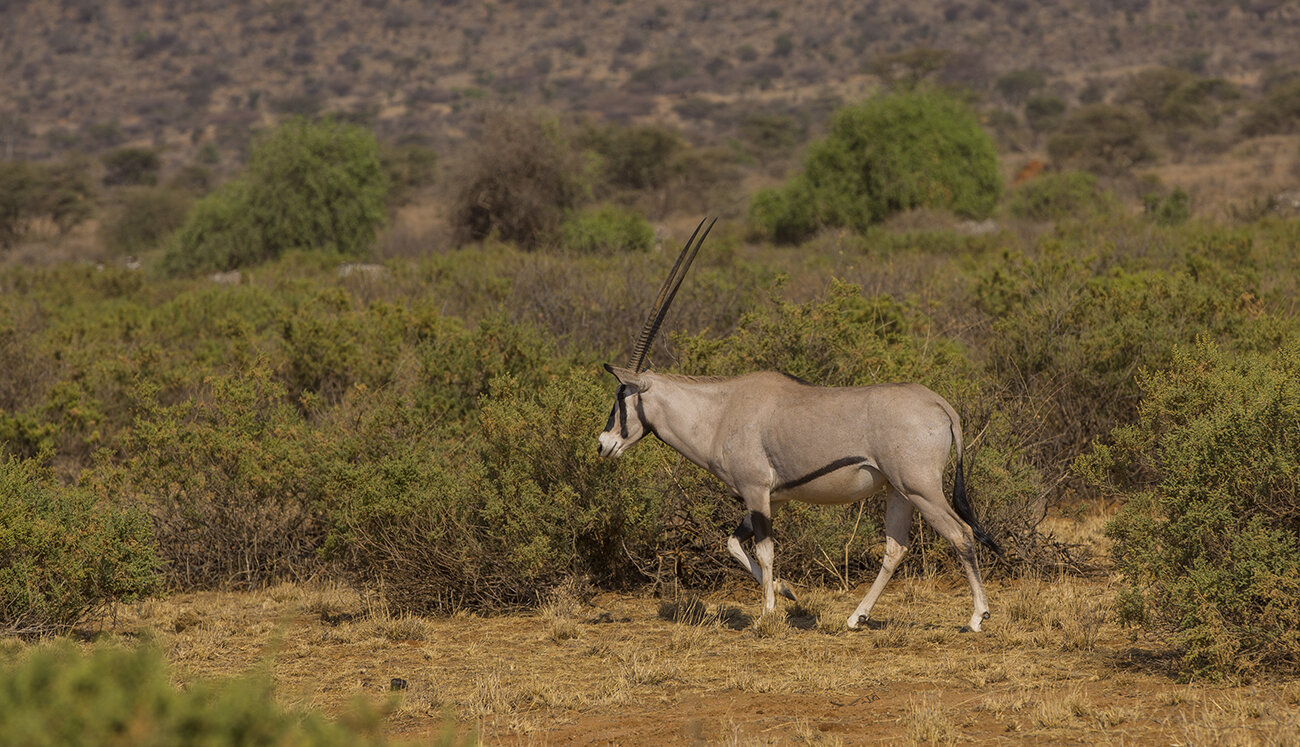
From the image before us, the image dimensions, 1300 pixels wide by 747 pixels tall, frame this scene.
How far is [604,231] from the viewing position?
95.2ft

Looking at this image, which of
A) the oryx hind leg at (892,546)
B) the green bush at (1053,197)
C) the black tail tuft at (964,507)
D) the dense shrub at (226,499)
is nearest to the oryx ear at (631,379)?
the oryx hind leg at (892,546)

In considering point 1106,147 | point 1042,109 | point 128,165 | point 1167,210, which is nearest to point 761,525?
point 1167,210

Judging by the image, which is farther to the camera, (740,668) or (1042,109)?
(1042,109)

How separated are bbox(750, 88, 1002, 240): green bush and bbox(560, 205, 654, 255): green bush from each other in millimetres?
4978

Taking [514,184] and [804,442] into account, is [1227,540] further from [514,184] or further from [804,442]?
[514,184]

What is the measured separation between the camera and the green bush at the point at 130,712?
3227mm

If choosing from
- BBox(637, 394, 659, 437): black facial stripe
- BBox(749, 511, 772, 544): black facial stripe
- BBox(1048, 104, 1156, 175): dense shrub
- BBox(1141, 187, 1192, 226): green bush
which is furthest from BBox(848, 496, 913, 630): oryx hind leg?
BBox(1048, 104, 1156, 175): dense shrub

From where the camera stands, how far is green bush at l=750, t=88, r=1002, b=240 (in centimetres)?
3139

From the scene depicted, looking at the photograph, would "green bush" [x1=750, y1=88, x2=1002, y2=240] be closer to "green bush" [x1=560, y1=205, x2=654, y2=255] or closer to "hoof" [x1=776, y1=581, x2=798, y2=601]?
"green bush" [x1=560, y1=205, x2=654, y2=255]

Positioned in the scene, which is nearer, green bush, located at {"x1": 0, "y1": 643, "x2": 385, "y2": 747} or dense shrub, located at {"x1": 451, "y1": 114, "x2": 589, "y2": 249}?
green bush, located at {"x1": 0, "y1": 643, "x2": 385, "y2": 747}

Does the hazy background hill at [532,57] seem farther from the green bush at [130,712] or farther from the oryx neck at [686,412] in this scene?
the green bush at [130,712]

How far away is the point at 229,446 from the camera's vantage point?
10086mm

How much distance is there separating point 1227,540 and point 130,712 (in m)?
5.59

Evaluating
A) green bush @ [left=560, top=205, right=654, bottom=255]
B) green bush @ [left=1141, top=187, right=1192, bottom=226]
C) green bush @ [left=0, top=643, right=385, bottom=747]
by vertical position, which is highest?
green bush @ [left=0, top=643, right=385, bottom=747]
